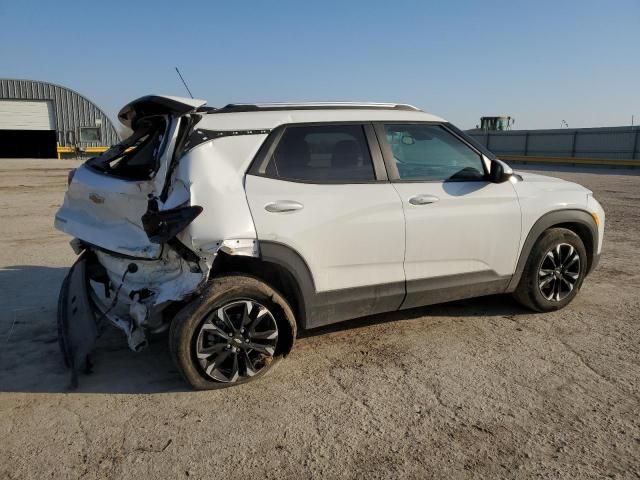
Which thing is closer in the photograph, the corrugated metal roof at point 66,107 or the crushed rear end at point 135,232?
the crushed rear end at point 135,232

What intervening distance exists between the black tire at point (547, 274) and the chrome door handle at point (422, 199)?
1192 millimetres

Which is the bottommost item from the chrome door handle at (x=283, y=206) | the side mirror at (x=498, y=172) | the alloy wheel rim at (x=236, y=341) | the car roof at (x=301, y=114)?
the alloy wheel rim at (x=236, y=341)

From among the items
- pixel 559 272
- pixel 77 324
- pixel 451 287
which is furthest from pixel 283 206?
pixel 559 272

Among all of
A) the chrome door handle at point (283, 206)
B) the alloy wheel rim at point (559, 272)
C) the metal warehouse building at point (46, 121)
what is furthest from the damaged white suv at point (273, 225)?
the metal warehouse building at point (46, 121)

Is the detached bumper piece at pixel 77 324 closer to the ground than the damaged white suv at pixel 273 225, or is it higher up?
closer to the ground

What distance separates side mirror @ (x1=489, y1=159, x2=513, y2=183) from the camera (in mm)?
4117

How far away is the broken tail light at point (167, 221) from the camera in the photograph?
3090 mm

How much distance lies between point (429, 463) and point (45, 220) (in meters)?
9.55

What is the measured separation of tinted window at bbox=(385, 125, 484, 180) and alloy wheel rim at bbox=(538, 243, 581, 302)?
1046 mm

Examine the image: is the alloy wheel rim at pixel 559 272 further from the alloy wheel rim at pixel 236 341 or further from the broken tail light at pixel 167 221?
the broken tail light at pixel 167 221

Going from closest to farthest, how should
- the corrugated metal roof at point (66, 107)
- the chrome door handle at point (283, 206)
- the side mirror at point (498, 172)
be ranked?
the chrome door handle at point (283, 206)
the side mirror at point (498, 172)
the corrugated metal roof at point (66, 107)

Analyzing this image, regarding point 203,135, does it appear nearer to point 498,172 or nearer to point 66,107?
point 498,172

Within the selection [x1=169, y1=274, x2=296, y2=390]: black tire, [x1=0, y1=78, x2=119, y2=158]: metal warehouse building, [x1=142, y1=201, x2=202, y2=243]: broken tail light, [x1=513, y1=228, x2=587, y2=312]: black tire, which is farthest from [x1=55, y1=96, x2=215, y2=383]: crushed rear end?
[x1=0, y1=78, x2=119, y2=158]: metal warehouse building

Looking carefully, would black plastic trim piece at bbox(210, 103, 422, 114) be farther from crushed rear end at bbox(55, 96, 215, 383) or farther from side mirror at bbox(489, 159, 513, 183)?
side mirror at bbox(489, 159, 513, 183)
